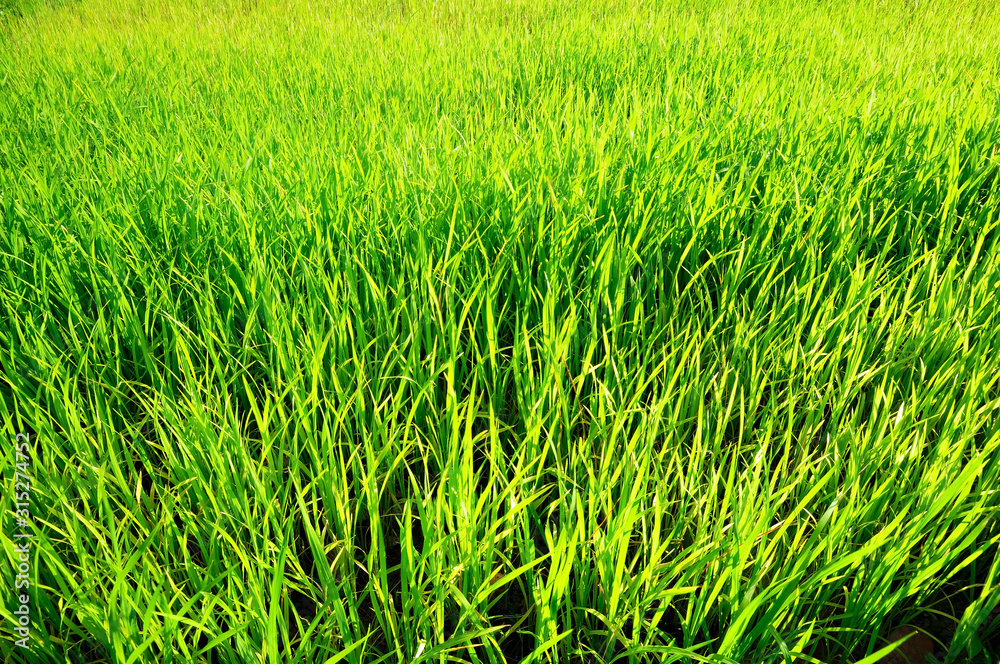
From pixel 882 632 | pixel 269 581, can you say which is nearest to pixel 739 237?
pixel 882 632

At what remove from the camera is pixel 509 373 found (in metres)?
1.23

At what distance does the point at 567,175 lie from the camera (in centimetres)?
161

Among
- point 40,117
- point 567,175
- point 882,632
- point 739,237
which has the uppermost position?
point 40,117

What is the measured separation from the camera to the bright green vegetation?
2.59 feet

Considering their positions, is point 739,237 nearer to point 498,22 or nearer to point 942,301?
point 942,301

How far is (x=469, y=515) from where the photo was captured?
825 mm

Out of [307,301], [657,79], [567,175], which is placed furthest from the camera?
[657,79]

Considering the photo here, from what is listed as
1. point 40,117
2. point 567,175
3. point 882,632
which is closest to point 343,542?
point 882,632

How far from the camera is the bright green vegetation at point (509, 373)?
2.59 ft

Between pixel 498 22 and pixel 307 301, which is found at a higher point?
pixel 498 22

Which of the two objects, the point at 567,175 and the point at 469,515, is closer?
the point at 469,515

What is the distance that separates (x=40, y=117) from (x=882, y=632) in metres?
3.05

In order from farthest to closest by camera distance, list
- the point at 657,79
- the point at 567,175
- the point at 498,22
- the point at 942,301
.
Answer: the point at 498,22
the point at 657,79
the point at 567,175
the point at 942,301

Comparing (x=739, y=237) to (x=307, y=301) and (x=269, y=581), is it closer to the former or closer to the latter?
(x=307, y=301)
